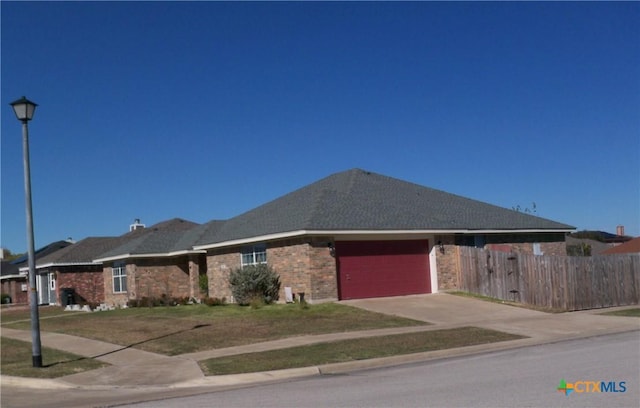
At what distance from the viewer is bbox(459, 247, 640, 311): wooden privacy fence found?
2425cm

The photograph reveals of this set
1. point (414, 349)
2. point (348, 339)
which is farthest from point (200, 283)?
point (414, 349)

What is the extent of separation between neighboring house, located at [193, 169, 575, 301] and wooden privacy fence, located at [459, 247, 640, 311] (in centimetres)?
175

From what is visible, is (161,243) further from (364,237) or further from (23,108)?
(23,108)

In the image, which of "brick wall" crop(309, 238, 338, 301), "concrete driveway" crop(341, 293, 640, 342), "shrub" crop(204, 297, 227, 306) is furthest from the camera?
"shrub" crop(204, 297, 227, 306)

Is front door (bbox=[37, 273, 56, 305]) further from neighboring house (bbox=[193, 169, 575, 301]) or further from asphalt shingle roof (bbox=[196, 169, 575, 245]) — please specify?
neighboring house (bbox=[193, 169, 575, 301])

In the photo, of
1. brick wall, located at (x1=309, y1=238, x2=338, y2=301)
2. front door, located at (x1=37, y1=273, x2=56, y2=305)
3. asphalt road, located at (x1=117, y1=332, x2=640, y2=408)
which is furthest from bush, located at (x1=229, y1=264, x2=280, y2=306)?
front door, located at (x1=37, y1=273, x2=56, y2=305)

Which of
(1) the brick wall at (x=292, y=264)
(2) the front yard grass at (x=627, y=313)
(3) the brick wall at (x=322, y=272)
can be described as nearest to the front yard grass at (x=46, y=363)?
(1) the brick wall at (x=292, y=264)

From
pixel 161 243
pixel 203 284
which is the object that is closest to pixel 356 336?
pixel 203 284

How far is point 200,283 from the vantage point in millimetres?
34250

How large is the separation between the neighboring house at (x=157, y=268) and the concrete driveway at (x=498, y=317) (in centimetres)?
1271

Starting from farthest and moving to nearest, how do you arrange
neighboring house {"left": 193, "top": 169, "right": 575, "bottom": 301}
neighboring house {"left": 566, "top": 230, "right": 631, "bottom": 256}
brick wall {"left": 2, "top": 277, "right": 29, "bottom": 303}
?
1. neighboring house {"left": 566, "top": 230, "right": 631, "bottom": 256}
2. brick wall {"left": 2, "top": 277, "right": 29, "bottom": 303}
3. neighboring house {"left": 193, "top": 169, "right": 575, "bottom": 301}

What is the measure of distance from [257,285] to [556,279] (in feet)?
35.1

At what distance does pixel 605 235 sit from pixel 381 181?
2203 inches

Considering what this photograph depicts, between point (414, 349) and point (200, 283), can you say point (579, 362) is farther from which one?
point (200, 283)
